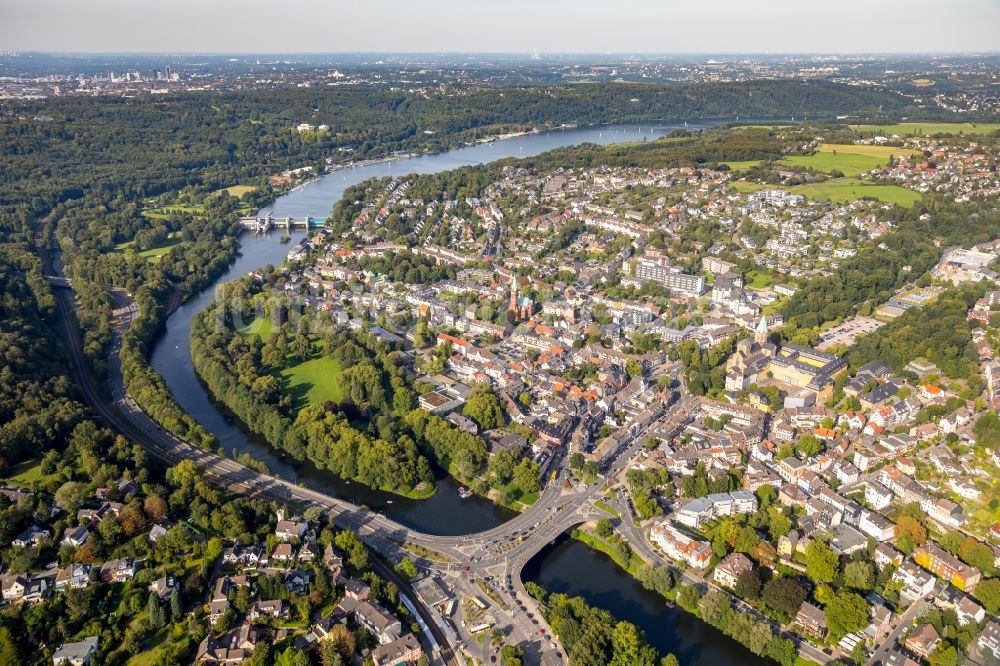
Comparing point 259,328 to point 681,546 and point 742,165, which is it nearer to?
point 681,546

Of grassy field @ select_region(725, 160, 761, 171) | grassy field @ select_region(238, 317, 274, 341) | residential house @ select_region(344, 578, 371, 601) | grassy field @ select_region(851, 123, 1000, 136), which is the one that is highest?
grassy field @ select_region(851, 123, 1000, 136)

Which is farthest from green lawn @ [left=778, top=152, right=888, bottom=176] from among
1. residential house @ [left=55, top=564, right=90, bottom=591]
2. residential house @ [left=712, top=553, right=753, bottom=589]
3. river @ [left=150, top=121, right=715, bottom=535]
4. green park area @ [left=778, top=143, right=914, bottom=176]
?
residential house @ [left=55, top=564, right=90, bottom=591]

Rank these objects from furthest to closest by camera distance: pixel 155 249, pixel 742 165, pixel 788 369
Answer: pixel 742 165
pixel 155 249
pixel 788 369

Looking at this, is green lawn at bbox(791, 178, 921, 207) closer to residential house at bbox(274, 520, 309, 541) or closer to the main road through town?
the main road through town

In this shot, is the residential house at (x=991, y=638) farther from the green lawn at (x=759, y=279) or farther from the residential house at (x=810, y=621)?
the green lawn at (x=759, y=279)

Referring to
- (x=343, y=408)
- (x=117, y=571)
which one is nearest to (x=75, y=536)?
(x=117, y=571)

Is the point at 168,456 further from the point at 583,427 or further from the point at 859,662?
the point at 859,662
